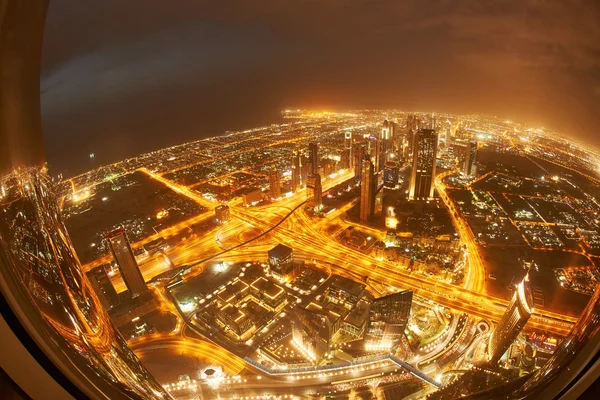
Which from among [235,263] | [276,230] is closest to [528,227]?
[276,230]

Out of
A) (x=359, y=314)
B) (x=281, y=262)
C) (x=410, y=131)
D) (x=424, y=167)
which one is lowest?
Answer: (x=359, y=314)

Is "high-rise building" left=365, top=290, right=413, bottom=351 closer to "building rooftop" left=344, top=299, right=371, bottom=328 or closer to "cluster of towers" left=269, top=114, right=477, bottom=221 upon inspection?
"building rooftop" left=344, top=299, right=371, bottom=328

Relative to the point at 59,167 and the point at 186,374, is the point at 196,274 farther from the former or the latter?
the point at 59,167

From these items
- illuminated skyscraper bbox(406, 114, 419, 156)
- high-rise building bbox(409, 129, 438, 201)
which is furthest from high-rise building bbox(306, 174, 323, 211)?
illuminated skyscraper bbox(406, 114, 419, 156)

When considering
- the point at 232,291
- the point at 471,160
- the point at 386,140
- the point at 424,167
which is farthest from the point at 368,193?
the point at 386,140

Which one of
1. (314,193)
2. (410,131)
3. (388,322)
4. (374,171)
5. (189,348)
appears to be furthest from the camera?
(410,131)

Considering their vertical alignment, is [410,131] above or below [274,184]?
above

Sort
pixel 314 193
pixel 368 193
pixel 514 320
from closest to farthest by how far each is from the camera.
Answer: pixel 514 320 → pixel 368 193 → pixel 314 193

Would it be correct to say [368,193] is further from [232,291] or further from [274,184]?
[232,291]
